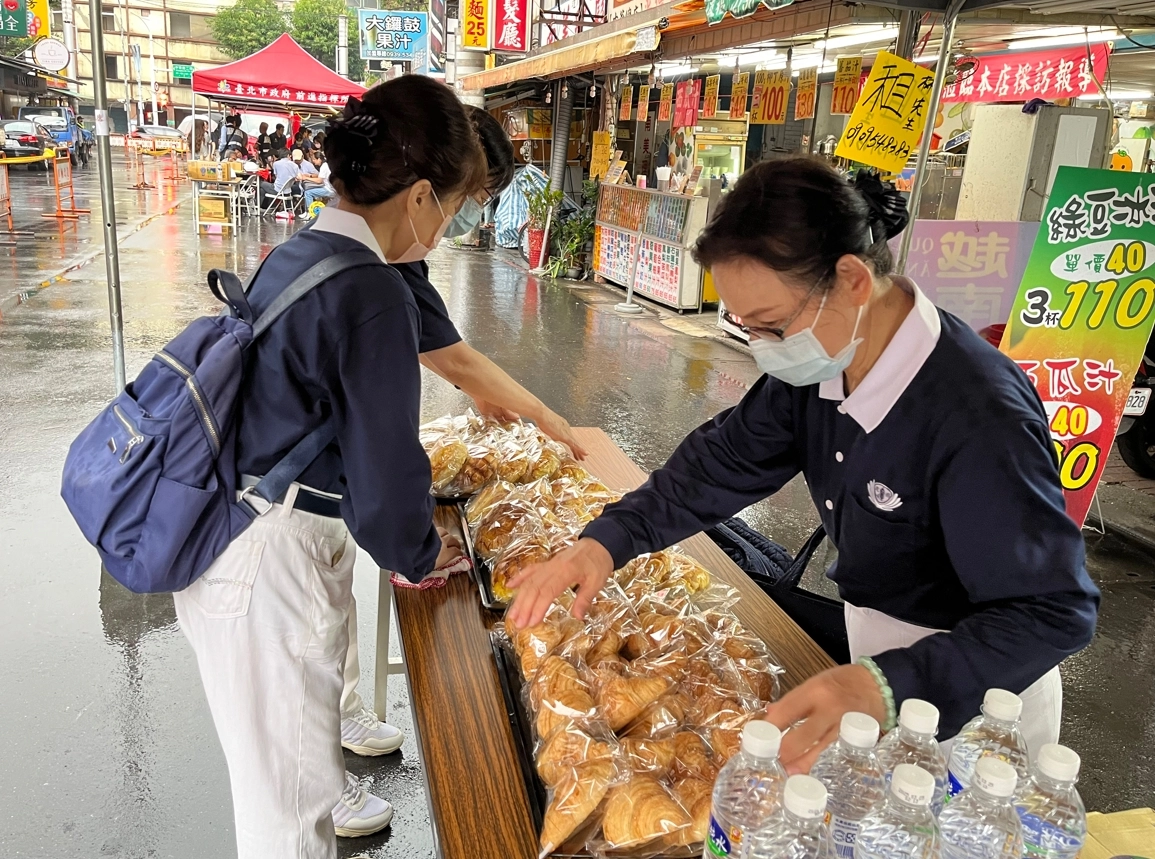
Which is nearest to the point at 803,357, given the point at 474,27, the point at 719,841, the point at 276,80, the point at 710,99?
the point at 719,841

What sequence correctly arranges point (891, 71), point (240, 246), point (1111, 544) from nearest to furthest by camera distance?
1. point (891, 71)
2. point (1111, 544)
3. point (240, 246)

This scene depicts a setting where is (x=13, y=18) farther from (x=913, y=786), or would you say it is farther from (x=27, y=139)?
(x=913, y=786)

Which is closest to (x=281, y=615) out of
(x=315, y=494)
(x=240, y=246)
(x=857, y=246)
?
(x=315, y=494)

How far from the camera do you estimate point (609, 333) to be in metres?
9.05

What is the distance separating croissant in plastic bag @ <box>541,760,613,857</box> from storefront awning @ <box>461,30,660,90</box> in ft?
25.9

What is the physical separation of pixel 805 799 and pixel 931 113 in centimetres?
339

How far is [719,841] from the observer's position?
0.98 m

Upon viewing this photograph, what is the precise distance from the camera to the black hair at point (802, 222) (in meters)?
1.30

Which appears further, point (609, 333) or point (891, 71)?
point (609, 333)

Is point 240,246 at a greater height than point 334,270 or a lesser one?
lesser

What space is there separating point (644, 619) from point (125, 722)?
212 cm

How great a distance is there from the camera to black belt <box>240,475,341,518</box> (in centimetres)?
166

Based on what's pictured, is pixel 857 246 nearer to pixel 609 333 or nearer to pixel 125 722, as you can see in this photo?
pixel 125 722

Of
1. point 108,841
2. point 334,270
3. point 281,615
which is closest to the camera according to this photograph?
point 334,270
